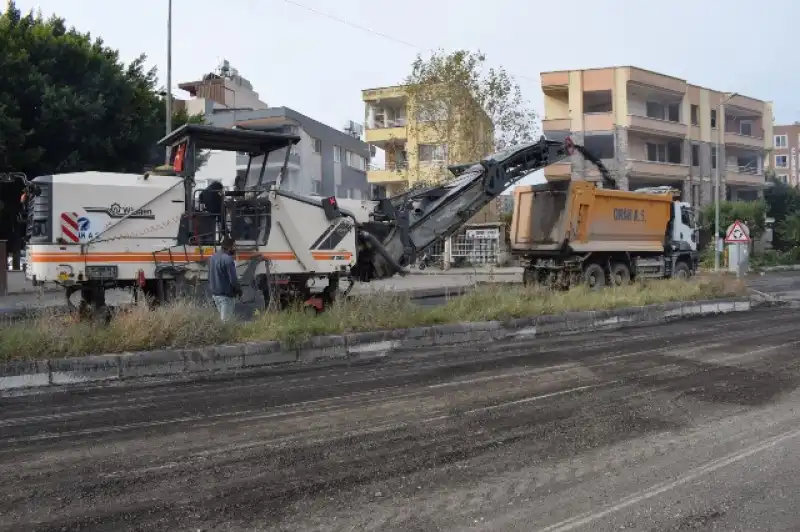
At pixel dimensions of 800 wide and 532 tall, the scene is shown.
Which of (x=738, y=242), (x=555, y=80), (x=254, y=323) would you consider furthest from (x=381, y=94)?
(x=254, y=323)

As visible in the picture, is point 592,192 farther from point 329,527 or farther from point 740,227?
point 329,527

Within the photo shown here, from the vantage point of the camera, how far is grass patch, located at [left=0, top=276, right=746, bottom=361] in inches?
321

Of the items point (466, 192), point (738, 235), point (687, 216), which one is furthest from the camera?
point (687, 216)

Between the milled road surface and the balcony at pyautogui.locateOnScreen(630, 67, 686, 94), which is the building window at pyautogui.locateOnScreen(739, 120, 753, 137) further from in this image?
the milled road surface

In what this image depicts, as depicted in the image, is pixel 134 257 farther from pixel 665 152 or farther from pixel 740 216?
pixel 665 152

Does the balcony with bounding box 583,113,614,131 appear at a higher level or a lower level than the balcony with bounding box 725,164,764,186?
higher

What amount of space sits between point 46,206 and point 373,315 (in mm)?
5159

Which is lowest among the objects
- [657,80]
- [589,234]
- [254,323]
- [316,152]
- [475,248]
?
[254,323]

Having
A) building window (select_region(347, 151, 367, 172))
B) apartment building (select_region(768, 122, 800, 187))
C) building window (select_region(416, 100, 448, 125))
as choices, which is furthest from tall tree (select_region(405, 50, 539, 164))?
apartment building (select_region(768, 122, 800, 187))

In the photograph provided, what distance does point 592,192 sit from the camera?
1869 centimetres

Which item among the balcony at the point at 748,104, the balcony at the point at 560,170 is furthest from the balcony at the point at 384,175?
the balcony at the point at 748,104

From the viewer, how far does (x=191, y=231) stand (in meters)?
11.8

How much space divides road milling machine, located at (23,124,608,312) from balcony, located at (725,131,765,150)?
46405mm

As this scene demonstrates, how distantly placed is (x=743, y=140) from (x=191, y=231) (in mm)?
51615
